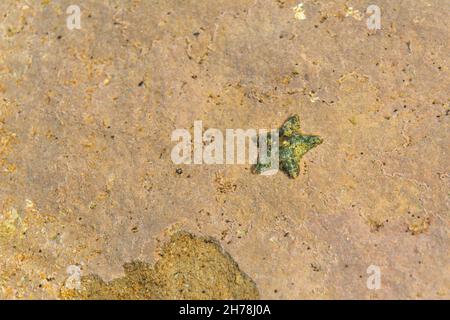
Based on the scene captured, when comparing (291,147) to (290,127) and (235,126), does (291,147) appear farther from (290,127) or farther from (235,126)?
(235,126)

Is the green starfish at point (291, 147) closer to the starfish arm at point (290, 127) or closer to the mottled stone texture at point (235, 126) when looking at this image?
the starfish arm at point (290, 127)

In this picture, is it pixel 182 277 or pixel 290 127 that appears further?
pixel 290 127

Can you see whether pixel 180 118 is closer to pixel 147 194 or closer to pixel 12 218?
pixel 147 194

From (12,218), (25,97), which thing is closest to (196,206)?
(12,218)

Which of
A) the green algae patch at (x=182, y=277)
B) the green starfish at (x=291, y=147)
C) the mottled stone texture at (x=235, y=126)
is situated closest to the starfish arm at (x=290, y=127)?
the green starfish at (x=291, y=147)

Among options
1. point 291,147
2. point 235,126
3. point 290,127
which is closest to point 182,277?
point 235,126

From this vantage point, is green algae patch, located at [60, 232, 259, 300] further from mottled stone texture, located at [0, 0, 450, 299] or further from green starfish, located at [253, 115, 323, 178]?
green starfish, located at [253, 115, 323, 178]
